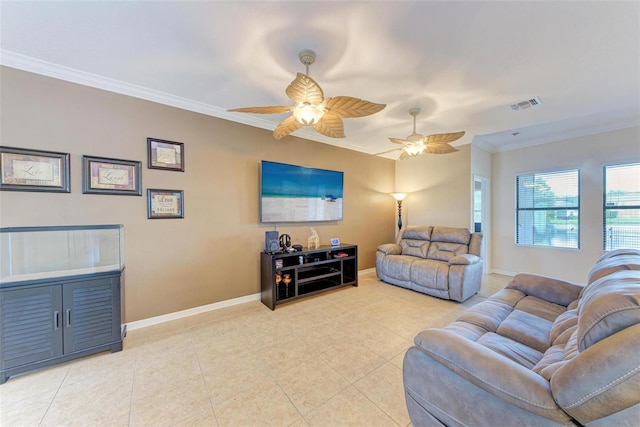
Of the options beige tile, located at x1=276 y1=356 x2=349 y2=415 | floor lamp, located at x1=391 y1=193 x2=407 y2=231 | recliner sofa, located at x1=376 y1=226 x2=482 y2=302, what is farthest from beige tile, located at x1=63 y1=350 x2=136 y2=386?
floor lamp, located at x1=391 y1=193 x2=407 y2=231

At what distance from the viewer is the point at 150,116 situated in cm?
269

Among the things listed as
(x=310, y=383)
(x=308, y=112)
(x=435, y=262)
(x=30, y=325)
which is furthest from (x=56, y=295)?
(x=435, y=262)

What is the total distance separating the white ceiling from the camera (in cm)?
161

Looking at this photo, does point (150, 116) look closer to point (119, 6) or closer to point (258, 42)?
point (119, 6)

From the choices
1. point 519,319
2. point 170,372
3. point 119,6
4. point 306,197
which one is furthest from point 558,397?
point 306,197

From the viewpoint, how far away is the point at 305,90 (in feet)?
5.87

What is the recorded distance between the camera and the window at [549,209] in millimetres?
4105

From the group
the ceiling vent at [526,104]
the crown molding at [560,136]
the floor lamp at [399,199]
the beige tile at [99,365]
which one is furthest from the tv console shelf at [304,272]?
the crown molding at [560,136]

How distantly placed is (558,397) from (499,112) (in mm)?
3478

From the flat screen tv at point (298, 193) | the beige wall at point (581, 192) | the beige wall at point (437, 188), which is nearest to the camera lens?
the flat screen tv at point (298, 193)

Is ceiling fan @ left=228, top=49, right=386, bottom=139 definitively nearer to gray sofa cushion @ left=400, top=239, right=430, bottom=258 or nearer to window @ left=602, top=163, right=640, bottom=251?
gray sofa cushion @ left=400, top=239, right=430, bottom=258

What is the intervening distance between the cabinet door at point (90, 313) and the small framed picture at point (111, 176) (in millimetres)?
950

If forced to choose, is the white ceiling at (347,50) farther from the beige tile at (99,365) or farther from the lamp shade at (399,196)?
the beige tile at (99,365)

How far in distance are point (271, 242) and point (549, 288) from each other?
3.03 m
